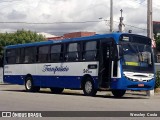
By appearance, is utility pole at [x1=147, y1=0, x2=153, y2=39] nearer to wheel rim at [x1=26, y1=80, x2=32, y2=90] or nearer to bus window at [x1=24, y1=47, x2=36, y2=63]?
bus window at [x1=24, y1=47, x2=36, y2=63]

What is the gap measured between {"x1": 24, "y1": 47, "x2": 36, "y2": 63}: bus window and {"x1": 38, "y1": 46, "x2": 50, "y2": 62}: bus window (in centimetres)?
67

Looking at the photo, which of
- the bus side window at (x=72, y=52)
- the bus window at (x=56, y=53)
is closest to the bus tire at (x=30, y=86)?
the bus window at (x=56, y=53)

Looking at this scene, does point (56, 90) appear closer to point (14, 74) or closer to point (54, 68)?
point (54, 68)

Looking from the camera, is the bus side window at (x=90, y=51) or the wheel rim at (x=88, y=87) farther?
the wheel rim at (x=88, y=87)

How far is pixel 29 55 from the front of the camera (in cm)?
2817

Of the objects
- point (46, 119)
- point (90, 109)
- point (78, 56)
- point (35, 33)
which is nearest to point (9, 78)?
point (78, 56)

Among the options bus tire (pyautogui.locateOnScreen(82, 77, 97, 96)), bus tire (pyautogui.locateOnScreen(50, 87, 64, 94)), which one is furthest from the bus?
bus tire (pyautogui.locateOnScreen(50, 87, 64, 94))

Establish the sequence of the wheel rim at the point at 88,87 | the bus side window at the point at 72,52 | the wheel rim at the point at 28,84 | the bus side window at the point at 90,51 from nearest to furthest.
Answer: the bus side window at the point at 90,51 → the wheel rim at the point at 88,87 → the bus side window at the point at 72,52 → the wheel rim at the point at 28,84

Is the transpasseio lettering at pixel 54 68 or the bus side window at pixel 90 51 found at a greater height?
the bus side window at pixel 90 51

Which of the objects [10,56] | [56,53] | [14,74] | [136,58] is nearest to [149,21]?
[136,58]

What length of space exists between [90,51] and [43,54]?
4796 mm

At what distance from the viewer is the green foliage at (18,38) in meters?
66.1

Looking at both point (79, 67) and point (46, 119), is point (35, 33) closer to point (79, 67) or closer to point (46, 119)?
point (79, 67)

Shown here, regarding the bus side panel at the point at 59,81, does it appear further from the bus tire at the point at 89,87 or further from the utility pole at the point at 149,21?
the utility pole at the point at 149,21
